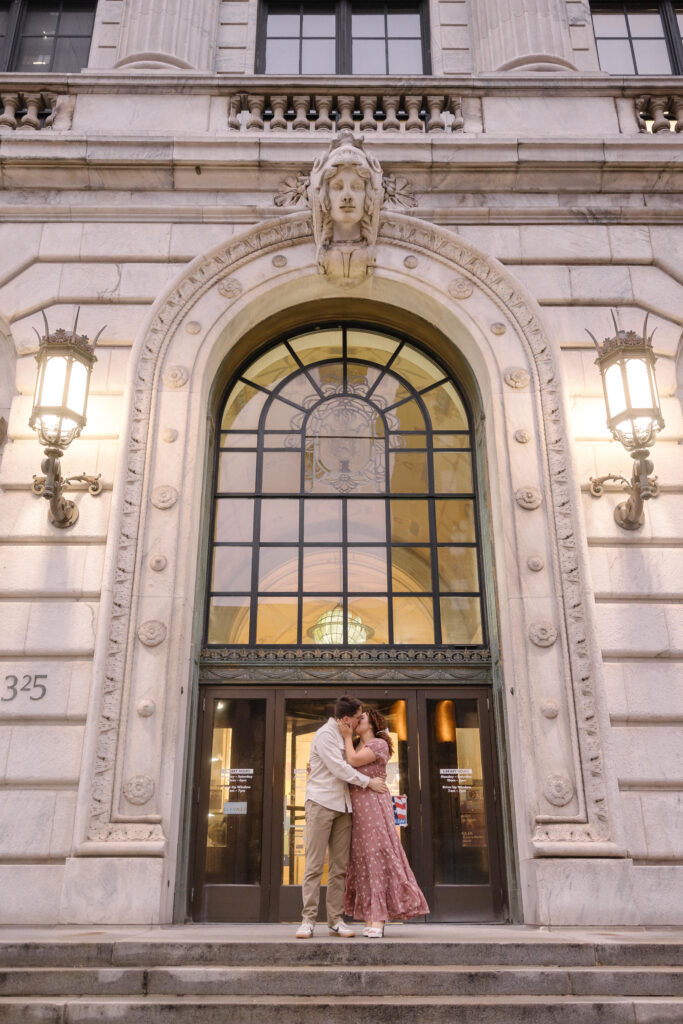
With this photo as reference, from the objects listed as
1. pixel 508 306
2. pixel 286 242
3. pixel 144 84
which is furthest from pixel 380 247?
pixel 144 84

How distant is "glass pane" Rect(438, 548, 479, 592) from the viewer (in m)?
9.81

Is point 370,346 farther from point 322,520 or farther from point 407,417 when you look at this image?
point 322,520

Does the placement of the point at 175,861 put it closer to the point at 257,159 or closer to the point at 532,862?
the point at 532,862

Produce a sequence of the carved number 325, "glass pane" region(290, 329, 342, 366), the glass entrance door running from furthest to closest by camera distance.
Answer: "glass pane" region(290, 329, 342, 366)
the glass entrance door
the carved number 325

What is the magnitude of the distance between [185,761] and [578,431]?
5.98m

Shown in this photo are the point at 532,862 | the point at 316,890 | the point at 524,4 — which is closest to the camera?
the point at 316,890

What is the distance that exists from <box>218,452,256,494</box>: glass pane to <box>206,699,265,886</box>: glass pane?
9.10 ft

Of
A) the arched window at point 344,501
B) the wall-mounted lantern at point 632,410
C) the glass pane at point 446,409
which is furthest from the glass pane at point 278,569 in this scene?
the wall-mounted lantern at point 632,410

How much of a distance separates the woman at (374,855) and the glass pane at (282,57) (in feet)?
35.2

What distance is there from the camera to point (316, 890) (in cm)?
655

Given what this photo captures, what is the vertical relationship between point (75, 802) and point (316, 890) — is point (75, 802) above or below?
above

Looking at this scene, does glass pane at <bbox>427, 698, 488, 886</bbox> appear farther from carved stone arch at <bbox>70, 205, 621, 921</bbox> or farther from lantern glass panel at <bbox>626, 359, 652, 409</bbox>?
lantern glass panel at <bbox>626, 359, 652, 409</bbox>

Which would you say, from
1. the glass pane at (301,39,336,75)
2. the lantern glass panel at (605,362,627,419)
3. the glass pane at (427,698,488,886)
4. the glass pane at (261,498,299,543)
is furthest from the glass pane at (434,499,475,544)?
the glass pane at (301,39,336,75)

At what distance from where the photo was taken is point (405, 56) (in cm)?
1290
